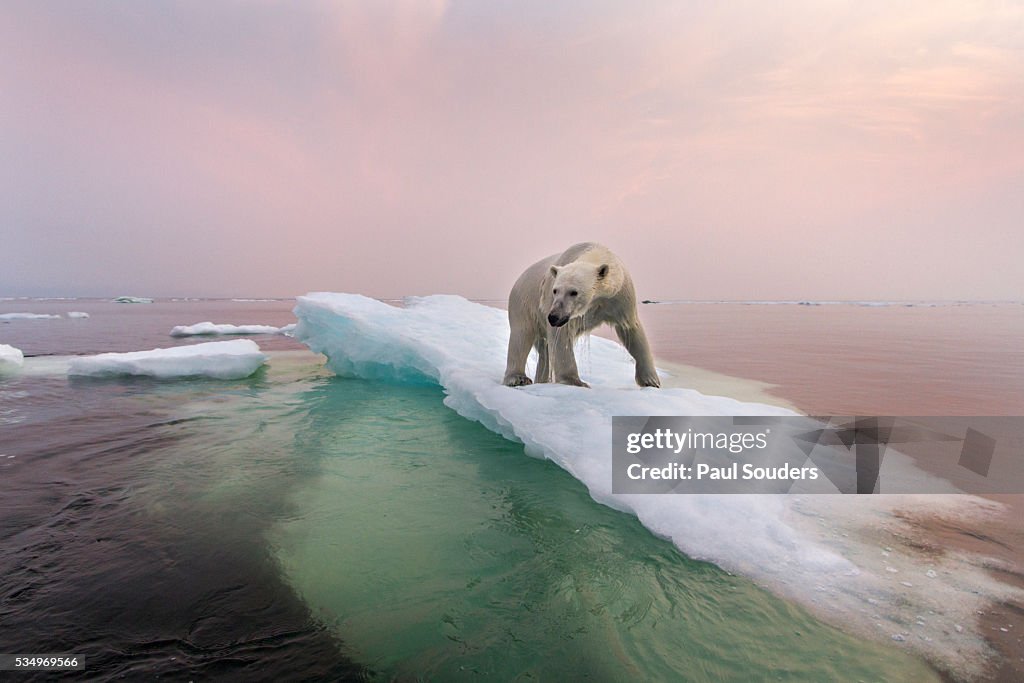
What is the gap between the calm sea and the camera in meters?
1.78

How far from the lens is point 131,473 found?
3.85m

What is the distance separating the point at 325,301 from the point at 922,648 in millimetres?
9394

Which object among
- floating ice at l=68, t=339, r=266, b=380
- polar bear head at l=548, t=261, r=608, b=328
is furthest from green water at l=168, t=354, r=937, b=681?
floating ice at l=68, t=339, r=266, b=380

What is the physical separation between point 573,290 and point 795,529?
2.40m

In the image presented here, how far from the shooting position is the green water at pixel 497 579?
1767 mm

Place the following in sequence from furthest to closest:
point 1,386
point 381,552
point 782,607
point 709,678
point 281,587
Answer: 1. point 1,386
2. point 381,552
3. point 281,587
4. point 782,607
5. point 709,678

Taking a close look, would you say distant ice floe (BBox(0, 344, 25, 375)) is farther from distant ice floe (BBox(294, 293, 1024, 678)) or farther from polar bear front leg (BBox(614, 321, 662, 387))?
polar bear front leg (BBox(614, 321, 662, 387))

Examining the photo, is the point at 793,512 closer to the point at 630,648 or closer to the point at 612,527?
the point at 612,527

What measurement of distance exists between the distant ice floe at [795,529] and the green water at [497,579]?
0.17 metres

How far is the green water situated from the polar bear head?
4.70 ft

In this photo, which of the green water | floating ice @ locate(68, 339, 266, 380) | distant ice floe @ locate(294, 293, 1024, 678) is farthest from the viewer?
floating ice @ locate(68, 339, 266, 380)

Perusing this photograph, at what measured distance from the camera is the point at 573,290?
401cm

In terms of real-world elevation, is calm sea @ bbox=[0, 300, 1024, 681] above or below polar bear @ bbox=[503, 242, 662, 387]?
below

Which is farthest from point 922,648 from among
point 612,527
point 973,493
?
point 973,493
